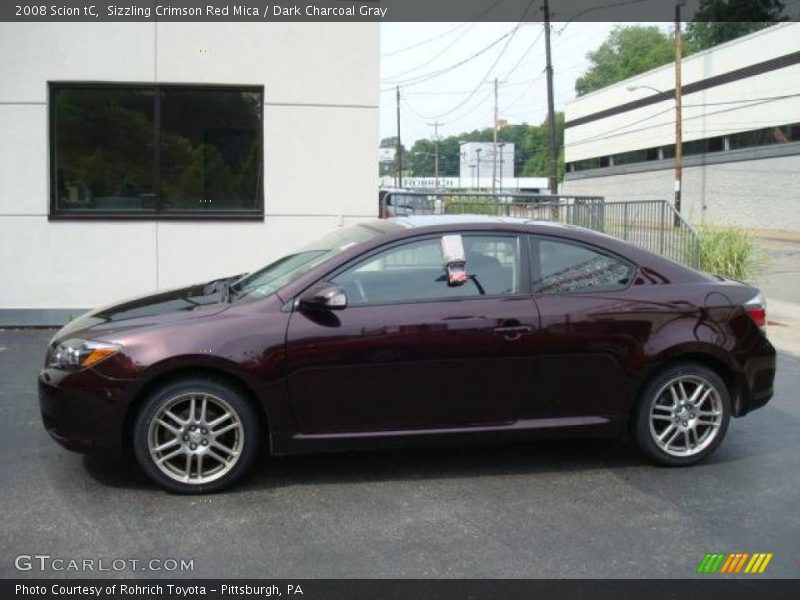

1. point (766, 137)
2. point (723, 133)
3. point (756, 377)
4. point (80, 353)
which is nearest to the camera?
point (80, 353)

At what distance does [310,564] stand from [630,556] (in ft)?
4.94

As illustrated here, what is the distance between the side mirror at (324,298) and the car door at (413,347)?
0.06 m

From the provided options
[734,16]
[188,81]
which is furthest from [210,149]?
[734,16]

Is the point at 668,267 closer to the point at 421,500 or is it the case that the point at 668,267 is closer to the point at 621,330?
the point at 621,330

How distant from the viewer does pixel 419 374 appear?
182 inches

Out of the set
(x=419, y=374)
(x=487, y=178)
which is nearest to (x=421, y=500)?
(x=419, y=374)

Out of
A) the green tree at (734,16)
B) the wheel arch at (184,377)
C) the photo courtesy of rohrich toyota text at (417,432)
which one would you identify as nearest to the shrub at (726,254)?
the photo courtesy of rohrich toyota text at (417,432)

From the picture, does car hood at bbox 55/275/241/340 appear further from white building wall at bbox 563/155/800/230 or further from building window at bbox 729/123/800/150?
building window at bbox 729/123/800/150

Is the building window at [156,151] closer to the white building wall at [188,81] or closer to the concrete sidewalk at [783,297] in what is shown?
the white building wall at [188,81]

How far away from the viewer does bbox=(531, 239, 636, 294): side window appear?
4.92 m

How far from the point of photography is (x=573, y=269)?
5.00 metres

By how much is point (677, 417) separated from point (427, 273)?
5.91ft

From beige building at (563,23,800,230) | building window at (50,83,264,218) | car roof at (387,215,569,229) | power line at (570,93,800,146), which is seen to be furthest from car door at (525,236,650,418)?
beige building at (563,23,800,230)

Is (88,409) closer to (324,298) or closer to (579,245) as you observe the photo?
(324,298)
